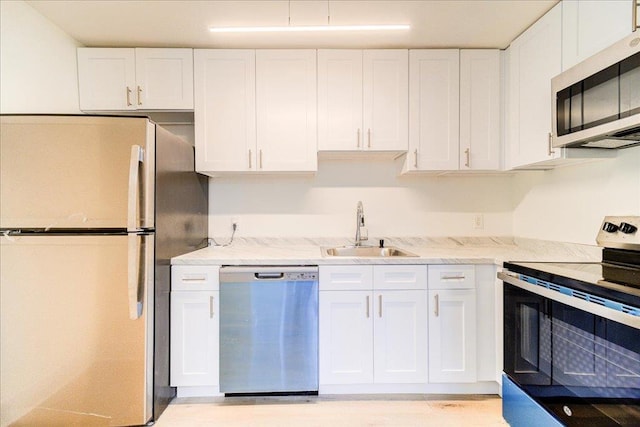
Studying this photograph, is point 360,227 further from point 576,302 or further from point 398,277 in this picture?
point 576,302

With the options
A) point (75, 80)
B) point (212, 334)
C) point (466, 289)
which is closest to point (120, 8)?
point (75, 80)

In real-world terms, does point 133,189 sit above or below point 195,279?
above

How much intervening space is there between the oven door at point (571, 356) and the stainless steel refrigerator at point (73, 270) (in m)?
2.02

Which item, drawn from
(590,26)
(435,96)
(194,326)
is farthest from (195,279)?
(590,26)

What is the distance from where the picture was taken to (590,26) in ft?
5.28

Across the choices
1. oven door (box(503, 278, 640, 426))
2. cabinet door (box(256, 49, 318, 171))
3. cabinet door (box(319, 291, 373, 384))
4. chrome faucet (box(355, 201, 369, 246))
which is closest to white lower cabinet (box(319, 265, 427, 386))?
cabinet door (box(319, 291, 373, 384))

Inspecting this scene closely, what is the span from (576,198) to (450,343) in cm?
125

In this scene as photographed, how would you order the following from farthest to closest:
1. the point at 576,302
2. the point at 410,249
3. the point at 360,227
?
the point at 360,227 → the point at 410,249 → the point at 576,302

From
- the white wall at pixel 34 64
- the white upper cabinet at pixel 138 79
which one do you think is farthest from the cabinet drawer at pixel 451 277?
the white wall at pixel 34 64

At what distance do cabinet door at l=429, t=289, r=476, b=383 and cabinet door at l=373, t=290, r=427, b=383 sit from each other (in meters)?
0.06

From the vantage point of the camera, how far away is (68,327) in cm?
169

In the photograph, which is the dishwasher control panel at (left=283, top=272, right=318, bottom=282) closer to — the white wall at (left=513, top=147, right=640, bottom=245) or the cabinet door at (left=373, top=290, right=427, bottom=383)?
the cabinet door at (left=373, top=290, right=427, bottom=383)

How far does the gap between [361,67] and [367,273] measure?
1509mm

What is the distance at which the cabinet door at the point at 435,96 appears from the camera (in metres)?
2.33
